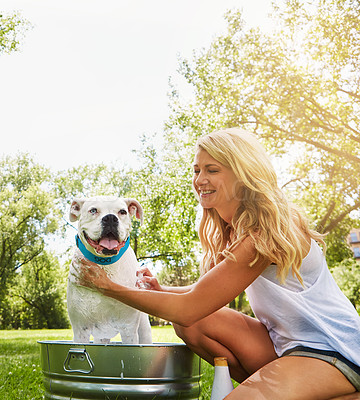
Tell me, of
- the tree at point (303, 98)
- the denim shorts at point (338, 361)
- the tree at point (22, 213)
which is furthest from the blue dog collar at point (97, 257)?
the tree at point (22, 213)

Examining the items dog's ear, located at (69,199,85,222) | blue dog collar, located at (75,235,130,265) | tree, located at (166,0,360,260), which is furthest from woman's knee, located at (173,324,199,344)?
tree, located at (166,0,360,260)

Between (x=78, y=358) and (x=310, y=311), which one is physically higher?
(x=310, y=311)

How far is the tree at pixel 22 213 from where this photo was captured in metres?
26.8

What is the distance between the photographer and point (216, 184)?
2.62 meters

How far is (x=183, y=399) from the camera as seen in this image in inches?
102

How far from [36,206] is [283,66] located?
18511mm

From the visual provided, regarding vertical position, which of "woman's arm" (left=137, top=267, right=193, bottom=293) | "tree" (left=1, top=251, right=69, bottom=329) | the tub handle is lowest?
"tree" (left=1, top=251, right=69, bottom=329)

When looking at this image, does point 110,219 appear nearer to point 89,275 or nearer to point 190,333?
point 89,275

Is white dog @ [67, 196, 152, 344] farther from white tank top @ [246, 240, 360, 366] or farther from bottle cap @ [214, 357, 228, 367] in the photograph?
white tank top @ [246, 240, 360, 366]

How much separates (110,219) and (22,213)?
2535cm

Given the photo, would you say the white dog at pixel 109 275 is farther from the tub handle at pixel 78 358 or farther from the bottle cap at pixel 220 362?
the bottle cap at pixel 220 362

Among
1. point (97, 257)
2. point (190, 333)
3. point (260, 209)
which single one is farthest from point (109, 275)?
point (260, 209)

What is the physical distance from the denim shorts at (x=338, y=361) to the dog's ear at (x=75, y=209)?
1.72 m

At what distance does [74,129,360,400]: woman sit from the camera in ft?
7.22
